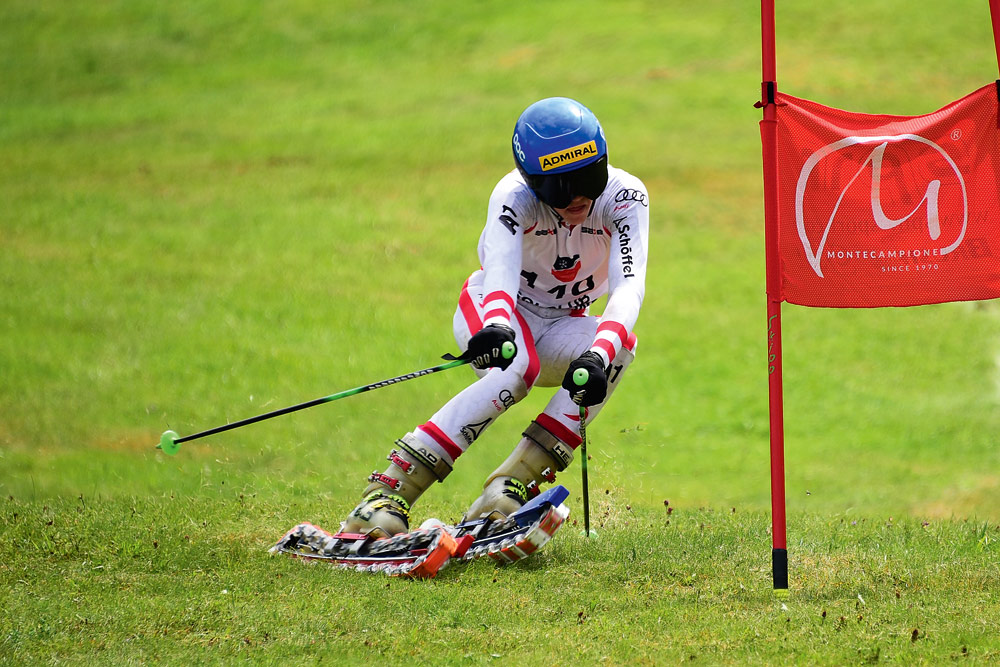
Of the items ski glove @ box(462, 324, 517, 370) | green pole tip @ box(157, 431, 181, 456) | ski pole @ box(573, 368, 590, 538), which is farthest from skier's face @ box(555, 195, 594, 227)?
green pole tip @ box(157, 431, 181, 456)

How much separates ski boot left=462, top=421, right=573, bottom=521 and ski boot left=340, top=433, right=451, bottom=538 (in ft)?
1.09

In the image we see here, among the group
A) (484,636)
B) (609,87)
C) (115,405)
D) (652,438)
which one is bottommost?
(652,438)

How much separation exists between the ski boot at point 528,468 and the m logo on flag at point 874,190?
2059 mm

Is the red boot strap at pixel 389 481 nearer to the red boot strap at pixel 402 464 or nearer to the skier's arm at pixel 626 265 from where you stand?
the red boot strap at pixel 402 464

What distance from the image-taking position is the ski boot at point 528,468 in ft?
25.2

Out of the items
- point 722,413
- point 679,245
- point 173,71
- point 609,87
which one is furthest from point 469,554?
point 173,71

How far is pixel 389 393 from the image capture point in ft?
50.7

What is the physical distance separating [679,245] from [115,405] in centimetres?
1054

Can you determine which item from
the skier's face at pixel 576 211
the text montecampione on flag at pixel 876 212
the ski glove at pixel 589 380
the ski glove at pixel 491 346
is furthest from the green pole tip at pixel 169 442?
the text montecampione on flag at pixel 876 212

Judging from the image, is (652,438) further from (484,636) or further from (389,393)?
(484,636)

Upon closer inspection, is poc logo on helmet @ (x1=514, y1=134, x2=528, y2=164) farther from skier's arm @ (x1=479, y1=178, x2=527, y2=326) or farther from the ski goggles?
skier's arm @ (x1=479, y1=178, x2=527, y2=326)

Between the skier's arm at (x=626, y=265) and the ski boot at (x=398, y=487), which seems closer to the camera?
the skier's arm at (x=626, y=265)

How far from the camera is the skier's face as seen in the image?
7422 millimetres

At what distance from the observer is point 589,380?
688 centimetres
